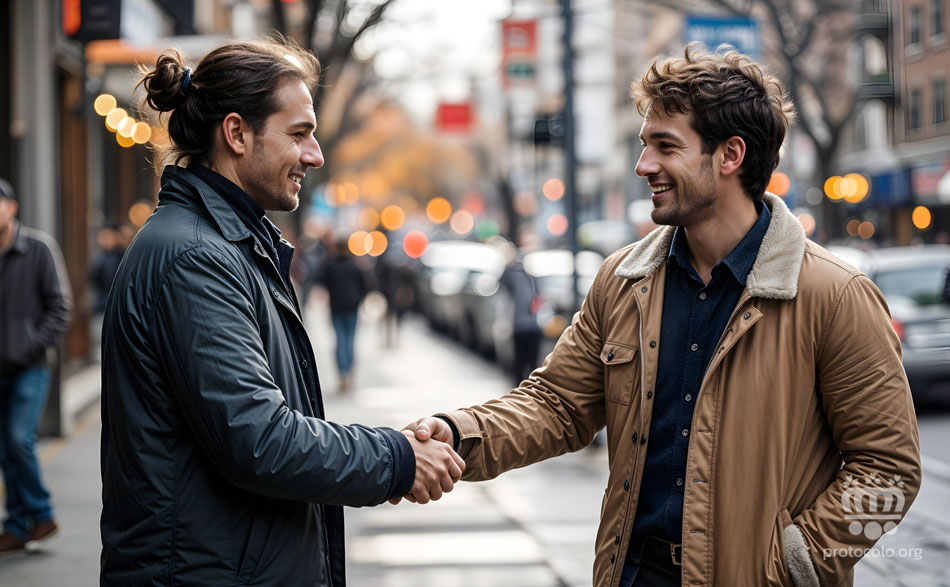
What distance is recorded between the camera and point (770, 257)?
2.89 m

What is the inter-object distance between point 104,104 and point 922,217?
922 inches

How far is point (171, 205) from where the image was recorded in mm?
2715

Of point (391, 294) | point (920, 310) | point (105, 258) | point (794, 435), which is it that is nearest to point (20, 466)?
point (794, 435)

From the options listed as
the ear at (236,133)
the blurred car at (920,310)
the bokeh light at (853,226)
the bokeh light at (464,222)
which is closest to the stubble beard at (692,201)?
the ear at (236,133)

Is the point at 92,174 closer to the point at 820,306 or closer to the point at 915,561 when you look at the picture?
the point at 915,561

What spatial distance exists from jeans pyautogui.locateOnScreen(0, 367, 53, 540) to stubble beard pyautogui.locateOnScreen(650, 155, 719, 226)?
15.4 feet

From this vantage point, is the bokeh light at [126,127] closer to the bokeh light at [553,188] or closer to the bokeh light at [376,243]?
the bokeh light at [553,188]

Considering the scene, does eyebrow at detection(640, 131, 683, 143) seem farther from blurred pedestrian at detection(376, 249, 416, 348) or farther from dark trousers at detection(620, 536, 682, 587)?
blurred pedestrian at detection(376, 249, 416, 348)

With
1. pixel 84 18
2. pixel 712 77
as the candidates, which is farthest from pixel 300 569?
pixel 84 18

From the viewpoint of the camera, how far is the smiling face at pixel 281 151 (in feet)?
9.24

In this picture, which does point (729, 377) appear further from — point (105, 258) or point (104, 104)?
point (105, 258)

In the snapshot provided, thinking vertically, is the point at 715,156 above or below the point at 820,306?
above

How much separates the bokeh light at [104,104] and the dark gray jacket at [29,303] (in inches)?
369

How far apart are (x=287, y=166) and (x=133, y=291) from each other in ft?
1.71
